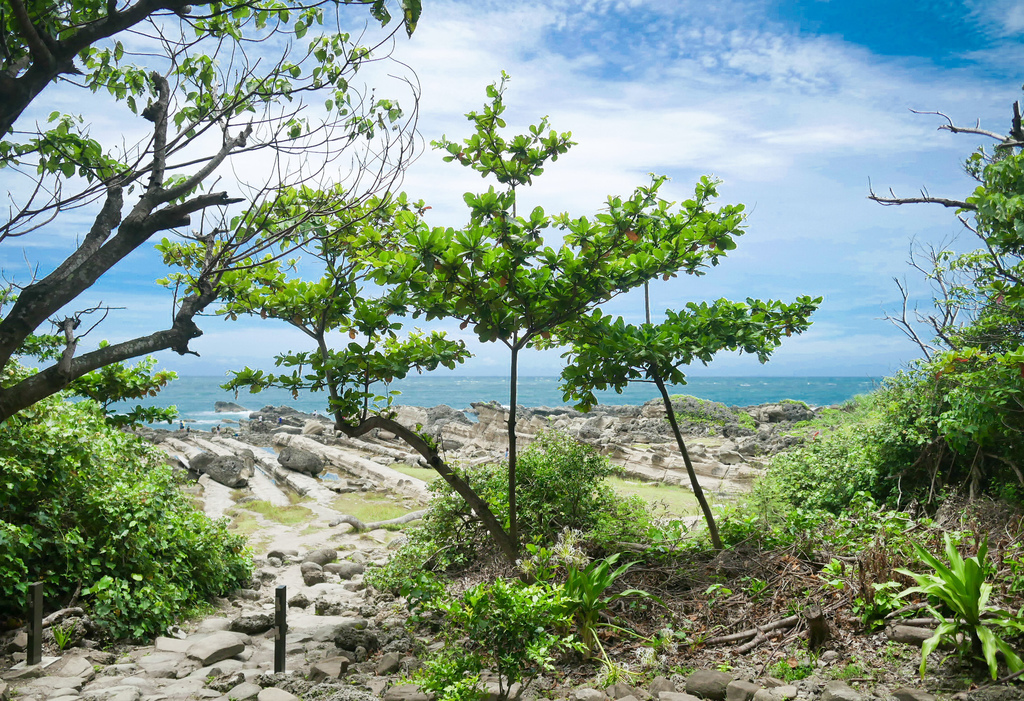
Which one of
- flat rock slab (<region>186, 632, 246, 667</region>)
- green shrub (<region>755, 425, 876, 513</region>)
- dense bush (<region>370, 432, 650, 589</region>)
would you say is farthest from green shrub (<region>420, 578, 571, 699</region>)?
green shrub (<region>755, 425, 876, 513</region>)

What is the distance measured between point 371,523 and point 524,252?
23.1 ft

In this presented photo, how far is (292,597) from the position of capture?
7301mm

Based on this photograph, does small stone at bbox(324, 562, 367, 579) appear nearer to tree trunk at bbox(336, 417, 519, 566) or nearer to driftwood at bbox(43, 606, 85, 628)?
tree trunk at bbox(336, 417, 519, 566)

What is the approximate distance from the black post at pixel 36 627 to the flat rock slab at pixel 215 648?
1.11 metres

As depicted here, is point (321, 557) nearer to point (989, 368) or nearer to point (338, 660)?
point (338, 660)

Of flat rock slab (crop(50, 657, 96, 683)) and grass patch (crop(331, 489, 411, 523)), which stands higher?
flat rock slab (crop(50, 657, 96, 683))

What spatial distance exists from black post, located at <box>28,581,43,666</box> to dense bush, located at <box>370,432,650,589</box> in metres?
3.04

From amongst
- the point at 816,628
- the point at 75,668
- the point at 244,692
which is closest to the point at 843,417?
the point at 816,628

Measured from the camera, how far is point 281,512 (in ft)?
39.6

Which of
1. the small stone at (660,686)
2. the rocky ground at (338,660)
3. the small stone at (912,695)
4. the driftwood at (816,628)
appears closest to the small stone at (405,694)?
the rocky ground at (338,660)

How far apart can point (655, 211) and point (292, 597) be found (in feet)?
18.7

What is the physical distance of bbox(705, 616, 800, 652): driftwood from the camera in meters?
4.91

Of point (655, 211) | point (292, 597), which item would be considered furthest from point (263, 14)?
point (292, 597)

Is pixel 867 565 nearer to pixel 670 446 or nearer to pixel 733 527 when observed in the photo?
pixel 733 527
